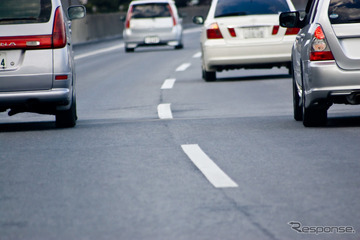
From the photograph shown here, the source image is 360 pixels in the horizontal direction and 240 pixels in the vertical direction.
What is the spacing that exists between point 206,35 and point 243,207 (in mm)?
13001

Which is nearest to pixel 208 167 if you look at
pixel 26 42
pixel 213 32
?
pixel 26 42

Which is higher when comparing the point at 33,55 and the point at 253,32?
the point at 33,55

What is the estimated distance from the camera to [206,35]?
19.2 m

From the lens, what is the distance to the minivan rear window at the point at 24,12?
11.0 metres

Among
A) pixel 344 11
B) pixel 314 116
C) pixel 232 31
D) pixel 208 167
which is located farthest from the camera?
pixel 232 31

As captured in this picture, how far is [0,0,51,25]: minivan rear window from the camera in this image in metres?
11.0

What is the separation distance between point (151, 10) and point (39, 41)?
2607 cm

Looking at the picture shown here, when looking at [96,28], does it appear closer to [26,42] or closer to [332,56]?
[26,42]

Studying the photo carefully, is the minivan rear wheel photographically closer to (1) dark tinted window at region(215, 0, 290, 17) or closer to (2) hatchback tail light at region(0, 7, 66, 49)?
(2) hatchback tail light at region(0, 7, 66, 49)

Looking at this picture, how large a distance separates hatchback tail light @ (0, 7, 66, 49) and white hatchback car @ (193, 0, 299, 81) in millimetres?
8191

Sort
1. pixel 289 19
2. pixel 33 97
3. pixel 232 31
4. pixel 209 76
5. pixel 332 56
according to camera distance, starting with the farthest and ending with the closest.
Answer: pixel 209 76 < pixel 232 31 < pixel 289 19 < pixel 33 97 < pixel 332 56

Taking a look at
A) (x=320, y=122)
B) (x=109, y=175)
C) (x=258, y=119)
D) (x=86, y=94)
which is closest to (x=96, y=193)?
(x=109, y=175)

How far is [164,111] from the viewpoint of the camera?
14.0 metres

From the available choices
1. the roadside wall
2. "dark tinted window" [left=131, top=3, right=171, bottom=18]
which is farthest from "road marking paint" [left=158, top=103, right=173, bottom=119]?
the roadside wall
